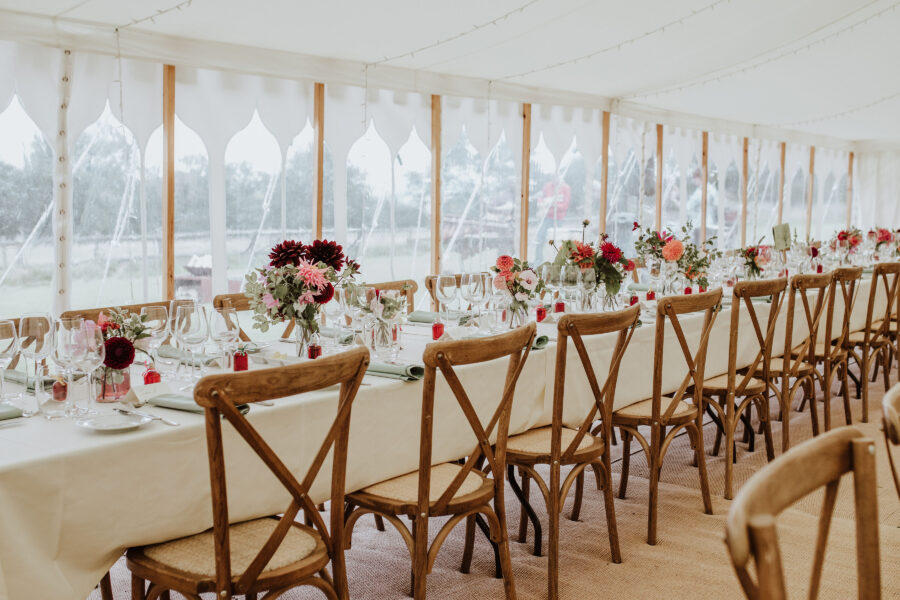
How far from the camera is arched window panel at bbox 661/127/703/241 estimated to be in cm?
977

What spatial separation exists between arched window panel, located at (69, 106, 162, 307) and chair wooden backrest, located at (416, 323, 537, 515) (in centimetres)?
339

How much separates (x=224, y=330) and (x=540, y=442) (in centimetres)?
117

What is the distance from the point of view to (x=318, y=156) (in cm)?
609

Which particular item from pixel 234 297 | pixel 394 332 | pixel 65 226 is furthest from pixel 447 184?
pixel 394 332

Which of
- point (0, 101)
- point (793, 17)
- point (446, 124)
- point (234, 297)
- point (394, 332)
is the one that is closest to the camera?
point (394, 332)

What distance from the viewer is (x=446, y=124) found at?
22.8ft

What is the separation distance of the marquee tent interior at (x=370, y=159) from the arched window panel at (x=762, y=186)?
2.51m

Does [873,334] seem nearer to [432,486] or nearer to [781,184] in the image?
[432,486]

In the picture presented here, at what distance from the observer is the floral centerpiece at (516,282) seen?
3498mm

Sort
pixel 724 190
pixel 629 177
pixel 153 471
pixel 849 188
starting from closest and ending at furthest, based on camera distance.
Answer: pixel 153 471, pixel 629 177, pixel 724 190, pixel 849 188

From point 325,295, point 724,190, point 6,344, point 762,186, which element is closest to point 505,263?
point 325,295

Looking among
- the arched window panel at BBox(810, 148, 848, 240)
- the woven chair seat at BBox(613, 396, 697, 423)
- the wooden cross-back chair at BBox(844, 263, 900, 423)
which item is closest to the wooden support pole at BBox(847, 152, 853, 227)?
the arched window panel at BBox(810, 148, 848, 240)

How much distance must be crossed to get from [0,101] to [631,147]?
20.8ft

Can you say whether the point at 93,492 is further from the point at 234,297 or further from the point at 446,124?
the point at 446,124
